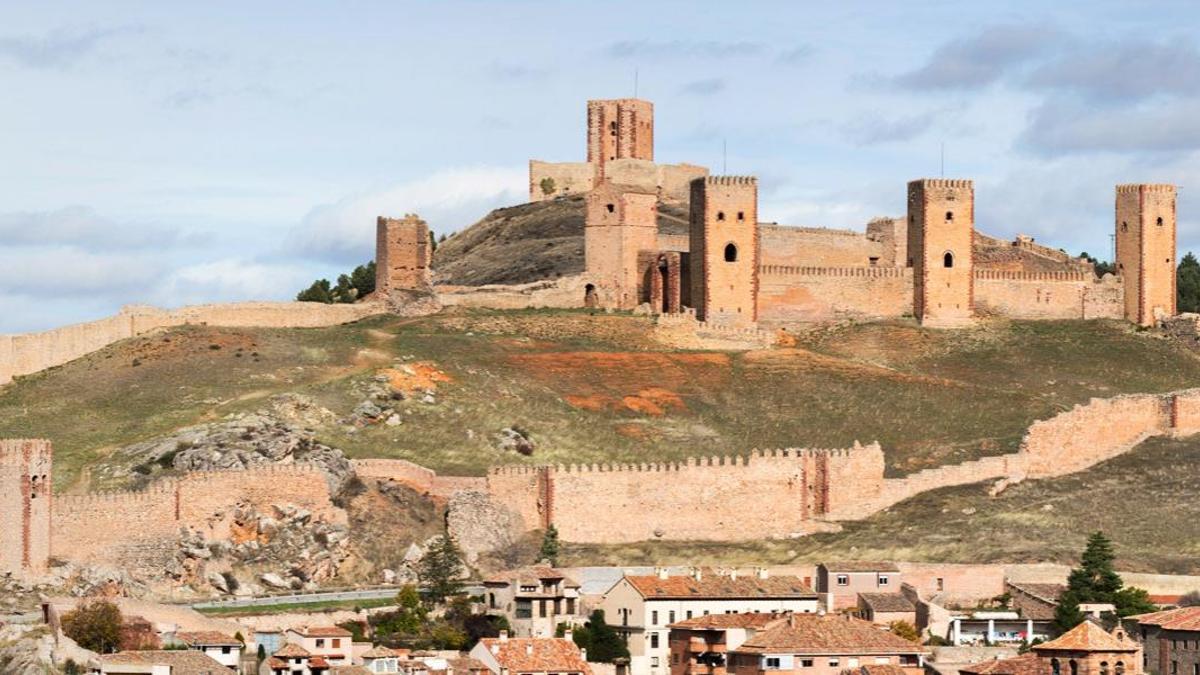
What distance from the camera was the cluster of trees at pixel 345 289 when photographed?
143375 mm

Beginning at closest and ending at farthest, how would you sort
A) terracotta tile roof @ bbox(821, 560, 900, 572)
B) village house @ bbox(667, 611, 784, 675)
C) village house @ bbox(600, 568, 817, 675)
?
1. village house @ bbox(667, 611, 784, 675)
2. village house @ bbox(600, 568, 817, 675)
3. terracotta tile roof @ bbox(821, 560, 900, 572)

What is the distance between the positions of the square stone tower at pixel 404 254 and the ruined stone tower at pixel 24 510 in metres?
35.3

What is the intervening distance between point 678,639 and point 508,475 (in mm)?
12212

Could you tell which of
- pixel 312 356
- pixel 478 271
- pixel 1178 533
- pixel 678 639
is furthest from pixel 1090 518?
pixel 478 271

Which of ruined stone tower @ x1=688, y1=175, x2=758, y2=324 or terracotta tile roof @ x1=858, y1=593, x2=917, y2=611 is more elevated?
ruined stone tower @ x1=688, y1=175, x2=758, y2=324

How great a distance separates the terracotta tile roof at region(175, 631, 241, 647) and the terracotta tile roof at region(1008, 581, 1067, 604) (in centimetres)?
2191

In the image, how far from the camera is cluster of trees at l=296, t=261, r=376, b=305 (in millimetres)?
143375

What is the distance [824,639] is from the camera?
290ft

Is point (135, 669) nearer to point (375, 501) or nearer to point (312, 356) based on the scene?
point (375, 501)

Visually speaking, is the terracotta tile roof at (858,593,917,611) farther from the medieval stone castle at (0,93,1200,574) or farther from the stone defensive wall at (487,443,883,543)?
the medieval stone castle at (0,93,1200,574)

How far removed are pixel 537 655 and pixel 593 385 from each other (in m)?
29.0

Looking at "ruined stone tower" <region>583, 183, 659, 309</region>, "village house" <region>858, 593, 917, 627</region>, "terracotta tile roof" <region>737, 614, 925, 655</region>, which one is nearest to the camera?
"terracotta tile roof" <region>737, 614, 925, 655</region>

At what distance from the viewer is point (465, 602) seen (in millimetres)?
95250

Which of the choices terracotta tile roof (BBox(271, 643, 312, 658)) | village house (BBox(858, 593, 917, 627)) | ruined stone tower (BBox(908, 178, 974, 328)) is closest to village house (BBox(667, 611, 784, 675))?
village house (BBox(858, 593, 917, 627))
